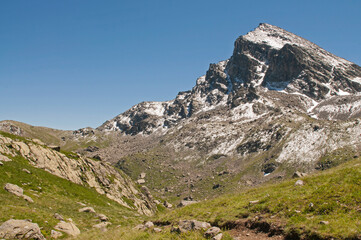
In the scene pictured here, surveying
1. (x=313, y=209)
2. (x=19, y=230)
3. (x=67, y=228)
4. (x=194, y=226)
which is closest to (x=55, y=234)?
(x=67, y=228)

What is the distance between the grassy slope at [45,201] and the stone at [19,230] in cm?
297

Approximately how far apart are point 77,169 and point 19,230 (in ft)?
184

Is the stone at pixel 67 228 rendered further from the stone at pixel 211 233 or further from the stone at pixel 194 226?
the stone at pixel 211 233

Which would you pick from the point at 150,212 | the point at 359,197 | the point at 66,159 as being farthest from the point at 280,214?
the point at 150,212

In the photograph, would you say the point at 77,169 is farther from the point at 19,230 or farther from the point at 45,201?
the point at 19,230

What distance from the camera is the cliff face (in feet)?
219

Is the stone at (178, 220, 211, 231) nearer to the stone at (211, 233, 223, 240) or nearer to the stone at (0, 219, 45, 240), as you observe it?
the stone at (211, 233, 223, 240)

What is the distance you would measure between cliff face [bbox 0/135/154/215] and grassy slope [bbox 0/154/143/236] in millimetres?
4298

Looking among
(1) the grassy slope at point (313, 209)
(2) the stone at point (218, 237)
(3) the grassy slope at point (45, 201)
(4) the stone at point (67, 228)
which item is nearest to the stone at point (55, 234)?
(3) the grassy slope at point (45, 201)

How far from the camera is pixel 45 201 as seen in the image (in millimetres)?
42875

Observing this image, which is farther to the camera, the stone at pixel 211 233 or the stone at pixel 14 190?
the stone at pixel 14 190

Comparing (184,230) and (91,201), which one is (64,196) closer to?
(91,201)

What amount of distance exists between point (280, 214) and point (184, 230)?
321 inches

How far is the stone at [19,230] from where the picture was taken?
23.1 m
